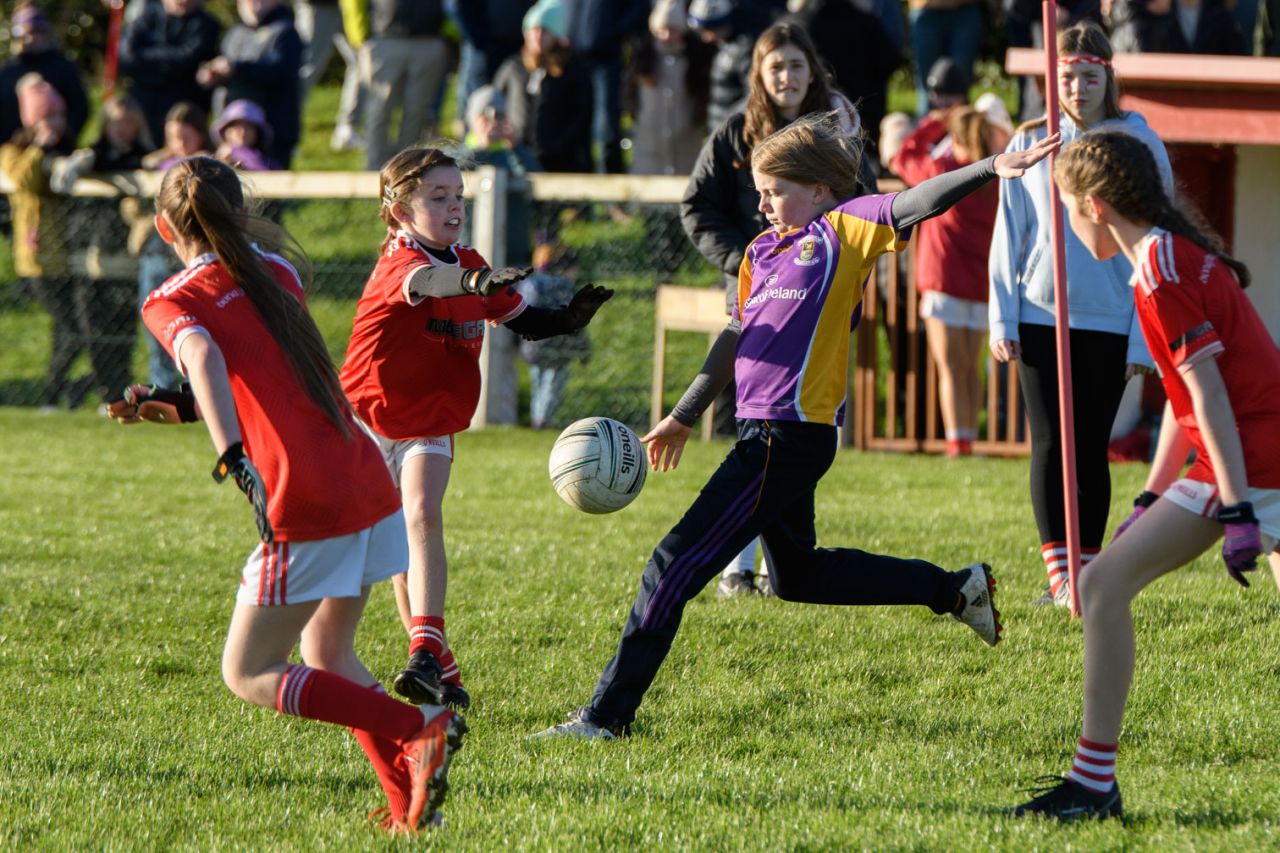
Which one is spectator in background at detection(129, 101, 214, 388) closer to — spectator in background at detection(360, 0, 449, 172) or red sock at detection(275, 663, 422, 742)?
spectator in background at detection(360, 0, 449, 172)

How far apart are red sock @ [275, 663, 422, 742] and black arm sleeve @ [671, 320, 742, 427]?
5.24ft

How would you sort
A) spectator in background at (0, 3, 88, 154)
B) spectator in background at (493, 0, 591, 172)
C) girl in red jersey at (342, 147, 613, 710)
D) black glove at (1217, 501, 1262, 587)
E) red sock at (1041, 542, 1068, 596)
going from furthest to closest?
spectator in background at (0, 3, 88, 154)
spectator in background at (493, 0, 591, 172)
red sock at (1041, 542, 1068, 596)
girl in red jersey at (342, 147, 613, 710)
black glove at (1217, 501, 1262, 587)

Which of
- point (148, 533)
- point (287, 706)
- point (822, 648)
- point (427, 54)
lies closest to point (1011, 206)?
point (822, 648)

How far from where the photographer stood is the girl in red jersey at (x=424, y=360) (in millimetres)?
5719

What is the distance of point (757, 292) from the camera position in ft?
18.1

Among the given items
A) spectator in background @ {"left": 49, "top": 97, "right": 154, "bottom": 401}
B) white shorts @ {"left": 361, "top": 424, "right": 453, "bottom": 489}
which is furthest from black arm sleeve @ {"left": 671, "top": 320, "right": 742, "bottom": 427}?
spectator in background @ {"left": 49, "top": 97, "right": 154, "bottom": 401}

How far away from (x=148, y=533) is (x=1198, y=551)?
6.33 meters

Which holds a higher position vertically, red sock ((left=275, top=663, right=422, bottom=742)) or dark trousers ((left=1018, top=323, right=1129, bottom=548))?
dark trousers ((left=1018, top=323, right=1129, bottom=548))

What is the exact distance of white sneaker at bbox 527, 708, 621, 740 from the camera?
536 cm

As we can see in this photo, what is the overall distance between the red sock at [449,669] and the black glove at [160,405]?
1640mm

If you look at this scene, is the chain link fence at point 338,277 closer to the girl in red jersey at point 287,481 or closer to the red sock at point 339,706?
the girl in red jersey at point 287,481

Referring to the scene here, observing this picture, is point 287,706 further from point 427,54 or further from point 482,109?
point 427,54

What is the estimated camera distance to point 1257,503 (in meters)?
4.33

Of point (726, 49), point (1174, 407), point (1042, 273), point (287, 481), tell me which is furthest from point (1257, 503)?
point (726, 49)
